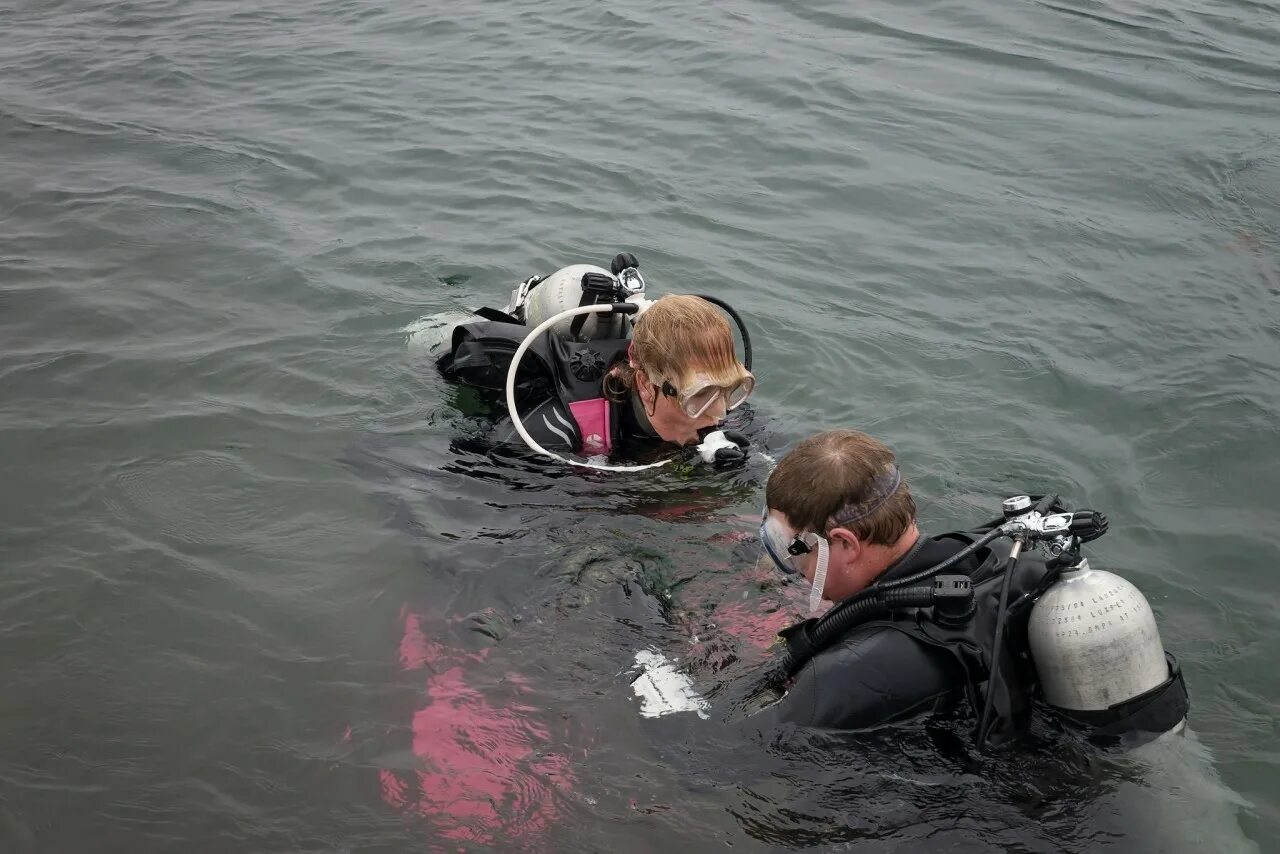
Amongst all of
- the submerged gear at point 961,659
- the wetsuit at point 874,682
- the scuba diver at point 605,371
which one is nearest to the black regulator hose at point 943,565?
the submerged gear at point 961,659

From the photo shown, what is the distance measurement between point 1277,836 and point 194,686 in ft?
11.6

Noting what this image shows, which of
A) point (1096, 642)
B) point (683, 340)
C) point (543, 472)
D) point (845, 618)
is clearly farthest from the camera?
point (543, 472)

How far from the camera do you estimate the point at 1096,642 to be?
2.82 metres

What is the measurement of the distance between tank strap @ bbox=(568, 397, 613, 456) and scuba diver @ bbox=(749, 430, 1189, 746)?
150 centimetres

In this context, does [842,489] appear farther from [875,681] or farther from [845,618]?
[875,681]

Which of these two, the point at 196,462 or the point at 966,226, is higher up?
the point at 966,226

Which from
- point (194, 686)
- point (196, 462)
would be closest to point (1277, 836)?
point (194, 686)

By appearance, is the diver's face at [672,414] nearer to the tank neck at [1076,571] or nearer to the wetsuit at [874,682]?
the wetsuit at [874,682]

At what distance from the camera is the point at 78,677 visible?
3803 mm

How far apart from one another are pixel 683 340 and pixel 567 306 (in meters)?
0.67

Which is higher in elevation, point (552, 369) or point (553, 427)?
point (552, 369)

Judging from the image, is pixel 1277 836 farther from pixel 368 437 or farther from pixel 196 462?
pixel 196 462

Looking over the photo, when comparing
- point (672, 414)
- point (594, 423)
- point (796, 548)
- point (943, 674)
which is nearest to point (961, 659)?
point (943, 674)

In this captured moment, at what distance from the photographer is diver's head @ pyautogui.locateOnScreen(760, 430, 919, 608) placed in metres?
3.12
